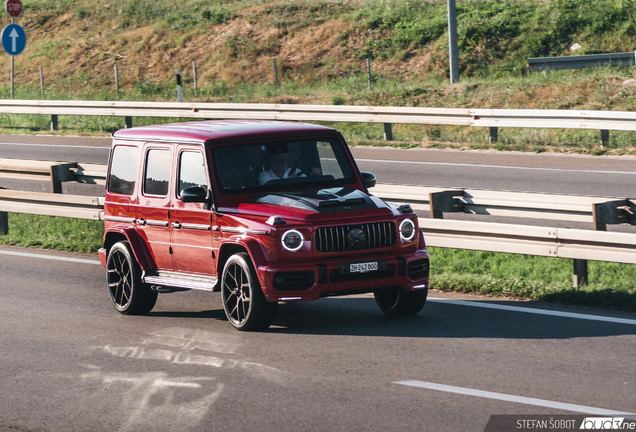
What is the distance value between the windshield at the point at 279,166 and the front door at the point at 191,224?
212 millimetres

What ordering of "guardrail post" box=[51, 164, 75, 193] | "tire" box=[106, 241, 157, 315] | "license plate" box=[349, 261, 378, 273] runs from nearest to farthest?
1. "license plate" box=[349, 261, 378, 273]
2. "tire" box=[106, 241, 157, 315]
3. "guardrail post" box=[51, 164, 75, 193]

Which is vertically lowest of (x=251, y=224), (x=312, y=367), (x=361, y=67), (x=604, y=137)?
(x=312, y=367)

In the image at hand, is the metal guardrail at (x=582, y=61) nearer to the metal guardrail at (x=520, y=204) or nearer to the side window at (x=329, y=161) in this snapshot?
the metal guardrail at (x=520, y=204)

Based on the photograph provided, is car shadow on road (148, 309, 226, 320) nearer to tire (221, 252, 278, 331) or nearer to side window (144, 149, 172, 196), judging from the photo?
tire (221, 252, 278, 331)

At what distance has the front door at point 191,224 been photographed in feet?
27.9

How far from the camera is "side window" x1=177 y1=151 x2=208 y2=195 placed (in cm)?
865

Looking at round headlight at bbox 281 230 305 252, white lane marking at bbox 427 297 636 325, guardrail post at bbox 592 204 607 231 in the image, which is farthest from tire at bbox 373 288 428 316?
guardrail post at bbox 592 204 607 231

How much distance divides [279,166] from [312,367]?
239 cm

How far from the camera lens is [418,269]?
8.19 meters

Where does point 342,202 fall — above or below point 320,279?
above

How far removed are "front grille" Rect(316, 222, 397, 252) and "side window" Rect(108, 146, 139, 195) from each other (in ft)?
8.13

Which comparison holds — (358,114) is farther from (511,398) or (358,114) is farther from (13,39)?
(511,398)

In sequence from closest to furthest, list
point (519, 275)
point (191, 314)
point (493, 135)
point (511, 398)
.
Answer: point (511, 398)
point (191, 314)
point (519, 275)
point (493, 135)

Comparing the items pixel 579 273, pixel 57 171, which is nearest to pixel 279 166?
pixel 579 273
